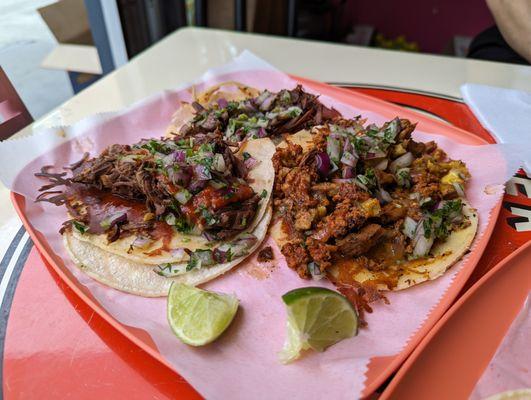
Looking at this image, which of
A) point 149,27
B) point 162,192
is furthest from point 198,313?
point 149,27

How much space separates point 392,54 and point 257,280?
2.59 m

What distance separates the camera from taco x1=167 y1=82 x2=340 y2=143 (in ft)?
8.39

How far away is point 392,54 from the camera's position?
3.60 metres

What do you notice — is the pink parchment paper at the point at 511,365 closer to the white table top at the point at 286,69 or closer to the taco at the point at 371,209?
the taco at the point at 371,209

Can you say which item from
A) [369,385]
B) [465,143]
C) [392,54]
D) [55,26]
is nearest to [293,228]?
[369,385]

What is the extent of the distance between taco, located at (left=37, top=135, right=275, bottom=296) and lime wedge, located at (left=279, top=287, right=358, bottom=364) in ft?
1.61

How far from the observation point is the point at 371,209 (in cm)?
190

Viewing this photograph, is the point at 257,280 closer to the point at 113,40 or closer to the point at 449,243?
the point at 449,243

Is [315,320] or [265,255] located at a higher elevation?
[315,320]

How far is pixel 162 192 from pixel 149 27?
327 centimetres

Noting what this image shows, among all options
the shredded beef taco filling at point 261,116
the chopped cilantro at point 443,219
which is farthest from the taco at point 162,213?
the chopped cilantro at point 443,219

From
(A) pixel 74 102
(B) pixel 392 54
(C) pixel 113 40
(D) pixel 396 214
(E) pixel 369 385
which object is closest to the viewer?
(E) pixel 369 385

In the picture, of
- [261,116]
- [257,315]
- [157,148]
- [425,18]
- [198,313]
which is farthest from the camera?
[425,18]

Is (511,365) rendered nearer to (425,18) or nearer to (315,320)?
(315,320)
